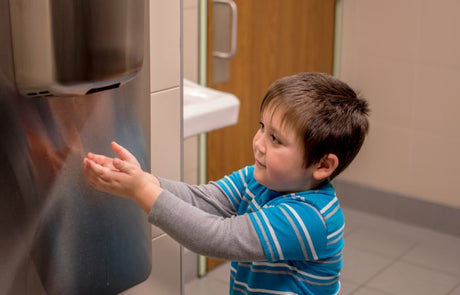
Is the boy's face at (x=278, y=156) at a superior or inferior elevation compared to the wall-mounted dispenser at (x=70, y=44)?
inferior

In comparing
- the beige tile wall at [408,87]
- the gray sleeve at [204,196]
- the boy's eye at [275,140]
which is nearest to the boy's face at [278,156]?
the boy's eye at [275,140]

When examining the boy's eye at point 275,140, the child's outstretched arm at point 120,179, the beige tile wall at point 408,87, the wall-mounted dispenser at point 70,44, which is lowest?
the beige tile wall at point 408,87

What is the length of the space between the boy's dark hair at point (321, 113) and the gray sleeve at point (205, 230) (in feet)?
0.55

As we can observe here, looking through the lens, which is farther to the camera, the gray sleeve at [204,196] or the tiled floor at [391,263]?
the tiled floor at [391,263]

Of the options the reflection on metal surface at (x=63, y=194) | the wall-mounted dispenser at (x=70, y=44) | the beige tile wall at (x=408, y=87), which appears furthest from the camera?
the beige tile wall at (x=408, y=87)

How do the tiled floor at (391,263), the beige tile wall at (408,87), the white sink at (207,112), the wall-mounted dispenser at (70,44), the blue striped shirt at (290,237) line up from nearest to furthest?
the wall-mounted dispenser at (70,44), the blue striped shirt at (290,237), the white sink at (207,112), the tiled floor at (391,263), the beige tile wall at (408,87)

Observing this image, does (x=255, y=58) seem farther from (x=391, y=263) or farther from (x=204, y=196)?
(x=204, y=196)

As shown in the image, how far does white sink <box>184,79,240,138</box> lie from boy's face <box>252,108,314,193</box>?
43 cm

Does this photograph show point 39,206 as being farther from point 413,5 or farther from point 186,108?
point 413,5

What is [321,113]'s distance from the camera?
119 cm

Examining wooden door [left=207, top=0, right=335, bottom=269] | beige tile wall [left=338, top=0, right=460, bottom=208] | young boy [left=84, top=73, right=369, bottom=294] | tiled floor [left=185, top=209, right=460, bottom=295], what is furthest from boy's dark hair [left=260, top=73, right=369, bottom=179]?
beige tile wall [left=338, top=0, right=460, bottom=208]

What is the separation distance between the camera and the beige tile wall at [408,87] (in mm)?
3125

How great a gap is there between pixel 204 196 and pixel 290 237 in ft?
0.74

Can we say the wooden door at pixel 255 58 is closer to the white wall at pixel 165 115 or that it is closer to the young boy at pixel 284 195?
the white wall at pixel 165 115
